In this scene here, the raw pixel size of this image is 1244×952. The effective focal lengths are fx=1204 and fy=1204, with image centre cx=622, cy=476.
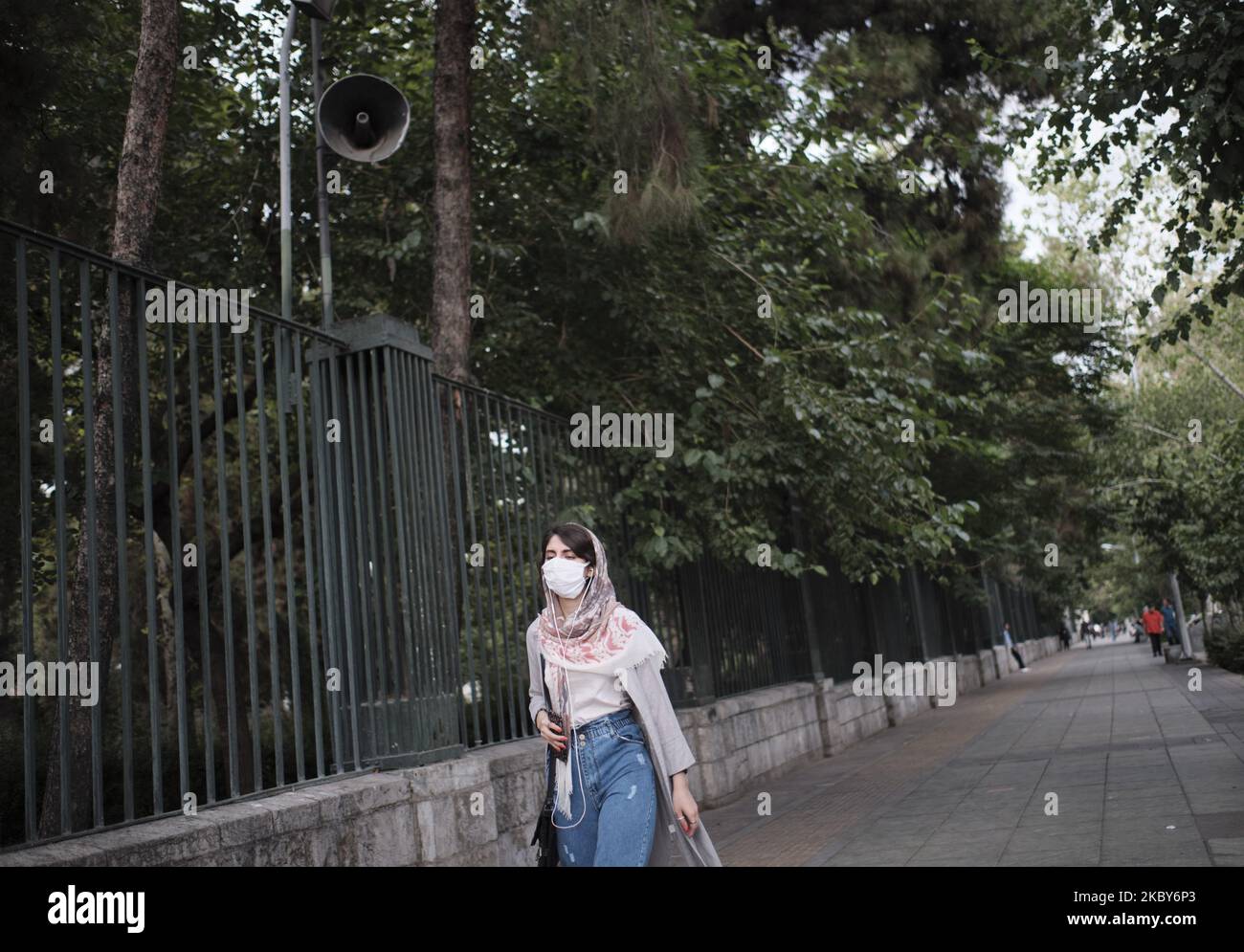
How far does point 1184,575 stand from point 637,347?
74.1 feet

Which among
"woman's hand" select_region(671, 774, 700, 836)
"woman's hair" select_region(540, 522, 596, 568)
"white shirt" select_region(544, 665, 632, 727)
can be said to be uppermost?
"woman's hair" select_region(540, 522, 596, 568)

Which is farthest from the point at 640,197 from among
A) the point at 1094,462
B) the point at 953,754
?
the point at 1094,462

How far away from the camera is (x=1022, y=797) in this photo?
9.10 m

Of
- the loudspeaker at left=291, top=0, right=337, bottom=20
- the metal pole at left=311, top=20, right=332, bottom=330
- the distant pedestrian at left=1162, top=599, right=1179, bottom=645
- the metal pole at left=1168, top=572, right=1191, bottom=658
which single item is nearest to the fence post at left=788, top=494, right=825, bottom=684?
the metal pole at left=311, top=20, right=332, bottom=330

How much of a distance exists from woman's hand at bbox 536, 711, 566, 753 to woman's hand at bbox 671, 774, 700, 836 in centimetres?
45

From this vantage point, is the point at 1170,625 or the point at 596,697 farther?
the point at 1170,625

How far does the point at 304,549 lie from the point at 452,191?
4038 millimetres

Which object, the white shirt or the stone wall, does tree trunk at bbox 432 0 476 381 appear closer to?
the stone wall

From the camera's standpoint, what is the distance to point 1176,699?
17750mm

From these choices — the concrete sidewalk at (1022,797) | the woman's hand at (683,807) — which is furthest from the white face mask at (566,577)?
the concrete sidewalk at (1022,797)

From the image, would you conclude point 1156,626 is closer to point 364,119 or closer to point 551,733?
point 364,119

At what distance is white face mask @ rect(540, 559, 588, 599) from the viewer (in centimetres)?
462

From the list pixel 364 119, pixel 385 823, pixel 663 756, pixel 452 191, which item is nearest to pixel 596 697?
pixel 663 756

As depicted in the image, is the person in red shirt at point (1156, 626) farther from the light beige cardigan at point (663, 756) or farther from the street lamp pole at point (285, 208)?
the light beige cardigan at point (663, 756)
